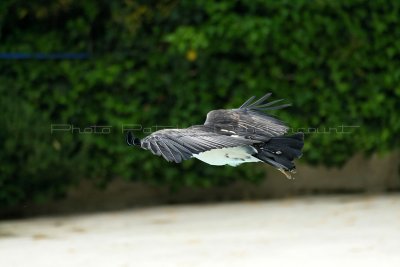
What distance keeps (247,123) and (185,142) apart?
1.00m

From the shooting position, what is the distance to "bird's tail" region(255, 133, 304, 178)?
3.85 m

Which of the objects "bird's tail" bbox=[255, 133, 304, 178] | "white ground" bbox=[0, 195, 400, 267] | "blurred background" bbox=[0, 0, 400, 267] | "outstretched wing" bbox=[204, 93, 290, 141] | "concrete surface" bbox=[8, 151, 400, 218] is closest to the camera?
"bird's tail" bbox=[255, 133, 304, 178]

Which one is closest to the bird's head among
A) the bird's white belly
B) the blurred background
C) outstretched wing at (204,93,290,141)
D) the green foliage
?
the bird's white belly

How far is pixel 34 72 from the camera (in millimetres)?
7832

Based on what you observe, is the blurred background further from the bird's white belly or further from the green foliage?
the bird's white belly

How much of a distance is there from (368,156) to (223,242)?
235cm

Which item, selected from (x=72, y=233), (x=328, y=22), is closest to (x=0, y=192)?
(x=72, y=233)

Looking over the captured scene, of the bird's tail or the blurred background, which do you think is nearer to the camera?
the bird's tail

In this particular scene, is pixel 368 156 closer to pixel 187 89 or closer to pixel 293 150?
pixel 187 89

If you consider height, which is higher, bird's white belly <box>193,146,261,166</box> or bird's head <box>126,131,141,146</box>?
bird's head <box>126,131,141,146</box>

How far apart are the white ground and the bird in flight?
1.72 meters

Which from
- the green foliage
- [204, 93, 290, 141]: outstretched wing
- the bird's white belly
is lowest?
the bird's white belly

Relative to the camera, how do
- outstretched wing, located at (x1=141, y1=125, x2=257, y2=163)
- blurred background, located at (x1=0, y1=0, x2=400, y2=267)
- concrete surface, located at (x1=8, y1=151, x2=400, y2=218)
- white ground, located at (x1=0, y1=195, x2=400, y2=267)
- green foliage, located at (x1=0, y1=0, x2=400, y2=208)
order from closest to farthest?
outstretched wing, located at (x1=141, y1=125, x2=257, y2=163), white ground, located at (x1=0, y1=195, x2=400, y2=267), blurred background, located at (x1=0, y1=0, x2=400, y2=267), green foliage, located at (x1=0, y1=0, x2=400, y2=208), concrete surface, located at (x1=8, y1=151, x2=400, y2=218)

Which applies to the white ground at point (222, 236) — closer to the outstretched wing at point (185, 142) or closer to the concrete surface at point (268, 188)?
the concrete surface at point (268, 188)
